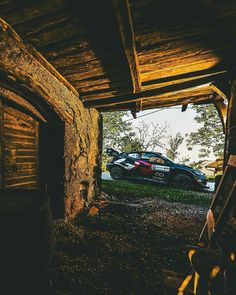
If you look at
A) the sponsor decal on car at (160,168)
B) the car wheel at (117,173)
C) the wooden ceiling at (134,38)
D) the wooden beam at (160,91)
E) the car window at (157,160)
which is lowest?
the car wheel at (117,173)

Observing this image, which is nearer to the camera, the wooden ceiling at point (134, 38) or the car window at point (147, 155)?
the wooden ceiling at point (134, 38)

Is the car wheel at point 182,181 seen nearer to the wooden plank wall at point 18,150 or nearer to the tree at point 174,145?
the wooden plank wall at point 18,150

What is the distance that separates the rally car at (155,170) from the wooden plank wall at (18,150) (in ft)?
20.4

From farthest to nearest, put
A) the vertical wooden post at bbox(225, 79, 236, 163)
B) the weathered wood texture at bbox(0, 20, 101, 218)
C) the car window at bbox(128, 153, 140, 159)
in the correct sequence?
the car window at bbox(128, 153, 140, 159), the vertical wooden post at bbox(225, 79, 236, 163), the weathered wood texture at bbox(0, 20, 101, 218)

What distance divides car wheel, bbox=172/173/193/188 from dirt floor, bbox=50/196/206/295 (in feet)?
12.6

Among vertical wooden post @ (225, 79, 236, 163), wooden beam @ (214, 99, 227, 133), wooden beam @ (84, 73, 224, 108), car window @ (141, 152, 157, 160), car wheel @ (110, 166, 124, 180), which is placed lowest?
car wheel @ (110, 166, 124, 180)

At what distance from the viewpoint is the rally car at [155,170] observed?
822cm

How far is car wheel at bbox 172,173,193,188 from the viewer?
8.19 m

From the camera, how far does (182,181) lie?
8273mm

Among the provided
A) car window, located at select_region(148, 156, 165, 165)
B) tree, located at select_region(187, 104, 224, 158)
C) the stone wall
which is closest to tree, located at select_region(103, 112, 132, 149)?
tree, located at select_region(187, 104, 224, 158)

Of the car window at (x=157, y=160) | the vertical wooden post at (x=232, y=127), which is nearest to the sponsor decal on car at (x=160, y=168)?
the car window at (x=157, y=160)

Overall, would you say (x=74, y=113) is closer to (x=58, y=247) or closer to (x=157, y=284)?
(x=58, y=247)

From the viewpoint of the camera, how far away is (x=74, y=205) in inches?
153

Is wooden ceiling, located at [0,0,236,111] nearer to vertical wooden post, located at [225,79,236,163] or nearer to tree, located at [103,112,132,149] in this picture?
vertical wooden post, located at [225,79,236,163]
